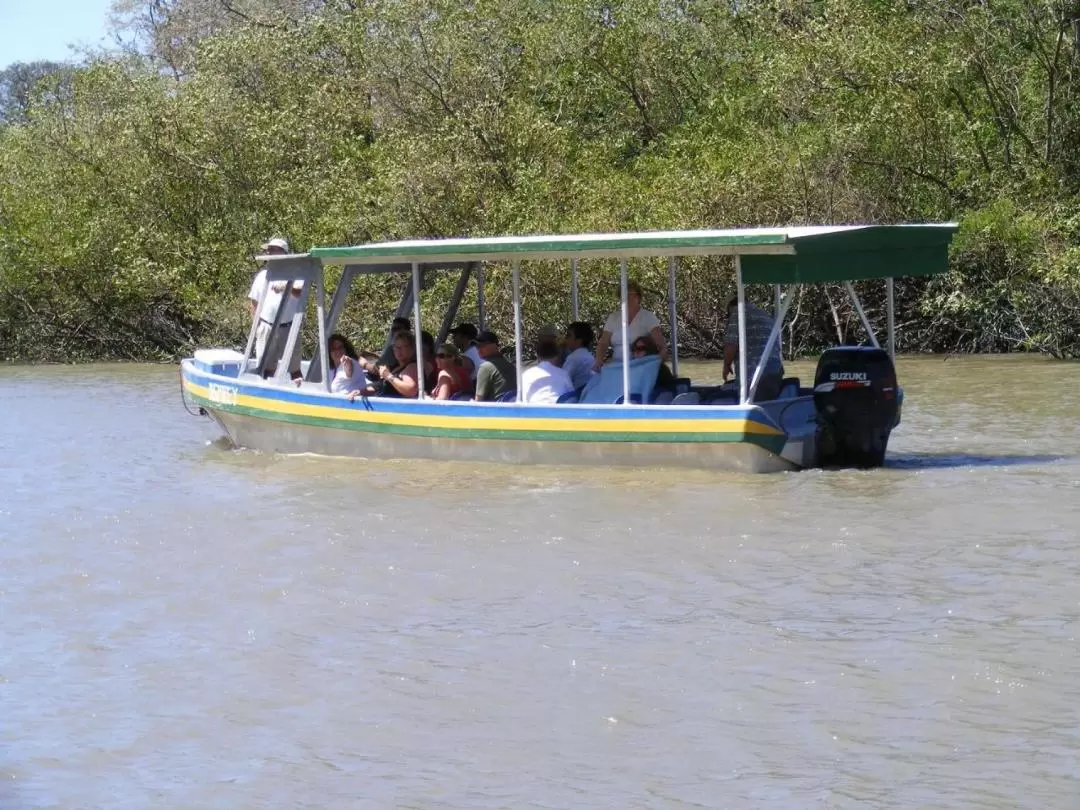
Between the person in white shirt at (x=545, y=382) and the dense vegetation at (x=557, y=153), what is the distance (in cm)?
987

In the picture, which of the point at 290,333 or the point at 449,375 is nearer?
the point at 449,375

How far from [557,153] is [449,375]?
510 inches

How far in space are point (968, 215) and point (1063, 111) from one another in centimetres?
231

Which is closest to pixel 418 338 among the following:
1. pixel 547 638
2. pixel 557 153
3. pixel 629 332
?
pixel 629 332

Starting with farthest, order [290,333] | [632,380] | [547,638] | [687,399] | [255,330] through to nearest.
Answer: [255,330]
[290,333]
[632,380]
[687,399]
[547,638]

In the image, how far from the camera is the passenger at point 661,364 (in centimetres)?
1275

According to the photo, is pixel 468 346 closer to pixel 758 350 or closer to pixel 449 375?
pixel 449 375

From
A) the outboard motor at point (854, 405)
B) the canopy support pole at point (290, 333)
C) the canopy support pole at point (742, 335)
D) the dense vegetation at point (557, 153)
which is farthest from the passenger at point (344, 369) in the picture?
the dense vegetation at point (557, 153)

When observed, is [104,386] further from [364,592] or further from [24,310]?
[364,592]

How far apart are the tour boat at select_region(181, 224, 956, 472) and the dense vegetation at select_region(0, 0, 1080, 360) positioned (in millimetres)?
9426

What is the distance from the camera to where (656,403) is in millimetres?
12383

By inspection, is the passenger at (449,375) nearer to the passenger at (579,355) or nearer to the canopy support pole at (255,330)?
the passenger at (579,355)

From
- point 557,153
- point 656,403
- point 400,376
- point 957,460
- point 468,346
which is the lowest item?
point 957,460

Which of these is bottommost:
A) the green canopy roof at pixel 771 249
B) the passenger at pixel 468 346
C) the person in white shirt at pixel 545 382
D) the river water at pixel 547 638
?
the river water at pixel 547 638
